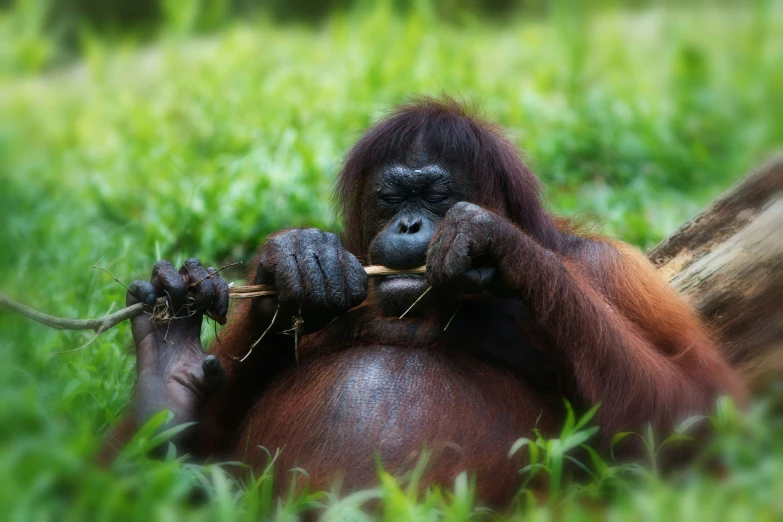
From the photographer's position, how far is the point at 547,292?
11.4 feet

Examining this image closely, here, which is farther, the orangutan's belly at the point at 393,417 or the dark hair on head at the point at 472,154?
the dark hair on head at the point at 472,154

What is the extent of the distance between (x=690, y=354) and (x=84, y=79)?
32.4 feet

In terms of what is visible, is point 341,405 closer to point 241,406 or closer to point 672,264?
point 241,406

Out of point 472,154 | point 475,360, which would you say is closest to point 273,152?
point 472,154

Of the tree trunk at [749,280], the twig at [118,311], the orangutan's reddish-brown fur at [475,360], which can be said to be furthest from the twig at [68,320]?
the tree trunk at [749,280]

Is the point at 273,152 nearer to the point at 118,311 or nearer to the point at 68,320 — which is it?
the point at 118,311

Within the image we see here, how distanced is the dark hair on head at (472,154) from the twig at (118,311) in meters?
0.47

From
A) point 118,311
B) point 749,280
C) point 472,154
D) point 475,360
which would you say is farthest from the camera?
point 749,280

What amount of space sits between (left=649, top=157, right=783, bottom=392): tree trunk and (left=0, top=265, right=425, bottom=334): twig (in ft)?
4.87

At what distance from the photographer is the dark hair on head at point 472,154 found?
4043 millimetres

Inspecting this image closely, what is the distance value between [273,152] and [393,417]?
4108 millimetres

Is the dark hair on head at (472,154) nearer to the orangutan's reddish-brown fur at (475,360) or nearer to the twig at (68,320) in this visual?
the orangutan's reddish-brown fur at (475,360)

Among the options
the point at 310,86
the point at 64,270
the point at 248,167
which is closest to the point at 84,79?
the point at 310,86

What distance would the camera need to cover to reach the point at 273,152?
727 centimetres
